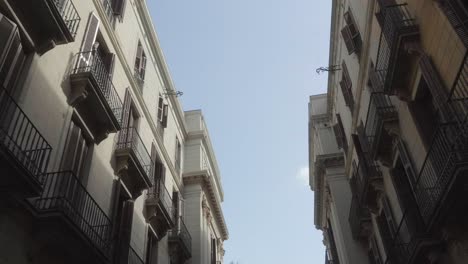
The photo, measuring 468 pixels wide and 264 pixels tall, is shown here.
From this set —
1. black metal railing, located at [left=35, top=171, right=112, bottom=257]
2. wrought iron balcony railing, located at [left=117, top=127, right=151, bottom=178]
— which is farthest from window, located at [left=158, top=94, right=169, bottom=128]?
black metal railing, located at [left=35, top=171, right=112, bottom=257]

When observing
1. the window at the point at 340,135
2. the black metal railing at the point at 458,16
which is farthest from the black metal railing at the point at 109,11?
the window at the point at 340,135

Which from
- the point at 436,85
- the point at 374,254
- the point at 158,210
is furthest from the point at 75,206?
the point at 374,254

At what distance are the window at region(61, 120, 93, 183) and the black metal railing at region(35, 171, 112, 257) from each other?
0.65 meters

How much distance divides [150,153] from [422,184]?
10.7 meters

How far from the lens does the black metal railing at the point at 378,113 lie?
1448 centimetres

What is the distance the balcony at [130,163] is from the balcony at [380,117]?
755 centimetres

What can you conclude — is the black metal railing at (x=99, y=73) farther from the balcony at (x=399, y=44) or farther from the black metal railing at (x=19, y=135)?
the balcony at (x=399, y=44)

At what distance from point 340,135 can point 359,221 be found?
5.23m

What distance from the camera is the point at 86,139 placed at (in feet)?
43.4

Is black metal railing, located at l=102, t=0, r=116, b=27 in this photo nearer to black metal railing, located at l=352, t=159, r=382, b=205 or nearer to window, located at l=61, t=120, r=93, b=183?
window, located at l=61, t=120, r=93, b=183

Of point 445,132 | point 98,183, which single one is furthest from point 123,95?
point 445,132

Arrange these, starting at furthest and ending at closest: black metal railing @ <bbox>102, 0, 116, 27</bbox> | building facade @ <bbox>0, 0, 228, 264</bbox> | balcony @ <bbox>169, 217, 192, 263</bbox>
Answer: balcony @ <bbox>169, 217, 192, 263</bbox>, black metal railing @ <bbox>102, 0, 116, 27</bbox>, building facade @ <bbox>0, 0, 228, 264</bbox>

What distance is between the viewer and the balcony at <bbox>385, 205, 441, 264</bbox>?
11336 mm

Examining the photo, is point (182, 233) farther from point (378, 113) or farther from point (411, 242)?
point (411, 242)
